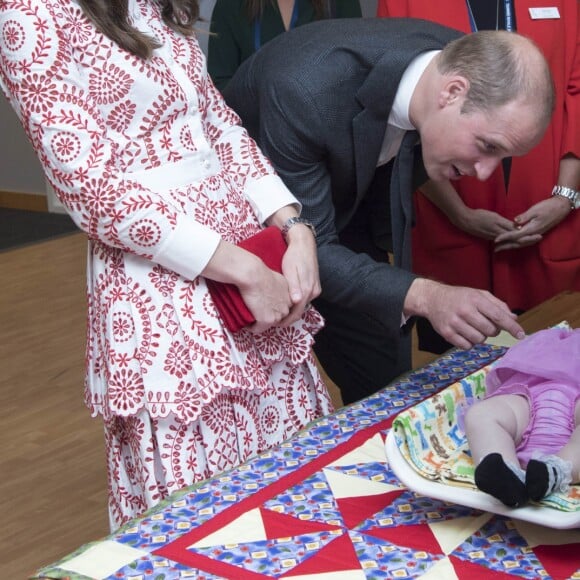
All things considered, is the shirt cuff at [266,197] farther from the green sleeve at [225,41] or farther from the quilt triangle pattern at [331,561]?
the green sleeve at [225,41]

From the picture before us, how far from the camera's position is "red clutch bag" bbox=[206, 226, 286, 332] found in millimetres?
1506

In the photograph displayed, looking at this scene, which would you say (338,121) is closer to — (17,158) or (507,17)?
(507,17)

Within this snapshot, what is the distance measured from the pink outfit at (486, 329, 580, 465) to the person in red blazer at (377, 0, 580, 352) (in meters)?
0.87

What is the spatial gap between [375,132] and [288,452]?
0.63 metres

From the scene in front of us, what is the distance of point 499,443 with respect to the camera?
1304 mm

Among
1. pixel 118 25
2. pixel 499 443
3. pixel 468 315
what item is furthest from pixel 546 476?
pixel 118 25

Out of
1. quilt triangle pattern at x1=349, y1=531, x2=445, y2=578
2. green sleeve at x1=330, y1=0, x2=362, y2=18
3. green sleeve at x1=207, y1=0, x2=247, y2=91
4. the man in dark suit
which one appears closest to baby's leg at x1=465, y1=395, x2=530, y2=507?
quilt triangle pattern at x1=349, y1=531, x2=445, y2=578

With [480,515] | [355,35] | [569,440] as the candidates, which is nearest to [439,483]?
[480,515]

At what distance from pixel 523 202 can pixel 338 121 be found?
87cm

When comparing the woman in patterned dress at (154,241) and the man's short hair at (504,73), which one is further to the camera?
the man's short hair at (504,73)

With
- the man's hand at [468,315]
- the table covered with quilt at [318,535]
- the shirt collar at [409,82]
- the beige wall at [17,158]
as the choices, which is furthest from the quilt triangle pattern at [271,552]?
the beige wall at [17,158]

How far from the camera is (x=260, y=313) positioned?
1.51m

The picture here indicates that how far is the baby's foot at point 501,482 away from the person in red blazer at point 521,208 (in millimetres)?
1353

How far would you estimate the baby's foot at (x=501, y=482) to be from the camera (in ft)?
3.80
